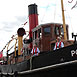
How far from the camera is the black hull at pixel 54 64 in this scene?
17.3 feet

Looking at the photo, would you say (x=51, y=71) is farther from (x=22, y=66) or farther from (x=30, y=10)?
(x=30, y=10)

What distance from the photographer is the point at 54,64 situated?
19.4 ft

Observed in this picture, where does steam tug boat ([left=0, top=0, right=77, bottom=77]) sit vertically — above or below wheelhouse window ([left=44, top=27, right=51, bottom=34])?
below

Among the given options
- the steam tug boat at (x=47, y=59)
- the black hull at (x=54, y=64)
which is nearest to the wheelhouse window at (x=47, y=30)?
the steam tug boat at (x=47, y=59)

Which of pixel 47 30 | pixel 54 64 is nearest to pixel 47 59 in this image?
pixel 54 64

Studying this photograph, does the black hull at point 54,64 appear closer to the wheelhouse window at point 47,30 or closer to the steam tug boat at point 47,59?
the steam tug boat at point 47,59

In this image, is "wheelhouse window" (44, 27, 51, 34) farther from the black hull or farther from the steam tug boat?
the black hull

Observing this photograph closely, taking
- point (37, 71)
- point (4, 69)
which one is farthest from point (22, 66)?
point (4, 69)

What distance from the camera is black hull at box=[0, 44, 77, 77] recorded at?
5.28 metres

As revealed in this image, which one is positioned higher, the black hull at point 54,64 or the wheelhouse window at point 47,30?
the wheelhouse window at point 47,30

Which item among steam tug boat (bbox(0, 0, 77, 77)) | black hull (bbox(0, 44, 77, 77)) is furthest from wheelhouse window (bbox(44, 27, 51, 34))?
black hull (bbox(0, 44, 77, 77))

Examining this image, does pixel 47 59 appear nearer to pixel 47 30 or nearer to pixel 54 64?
pixel 54 64

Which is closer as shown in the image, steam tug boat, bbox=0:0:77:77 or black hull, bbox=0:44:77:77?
black hull, bbox=0:44:77:77

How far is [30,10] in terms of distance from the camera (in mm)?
11812
